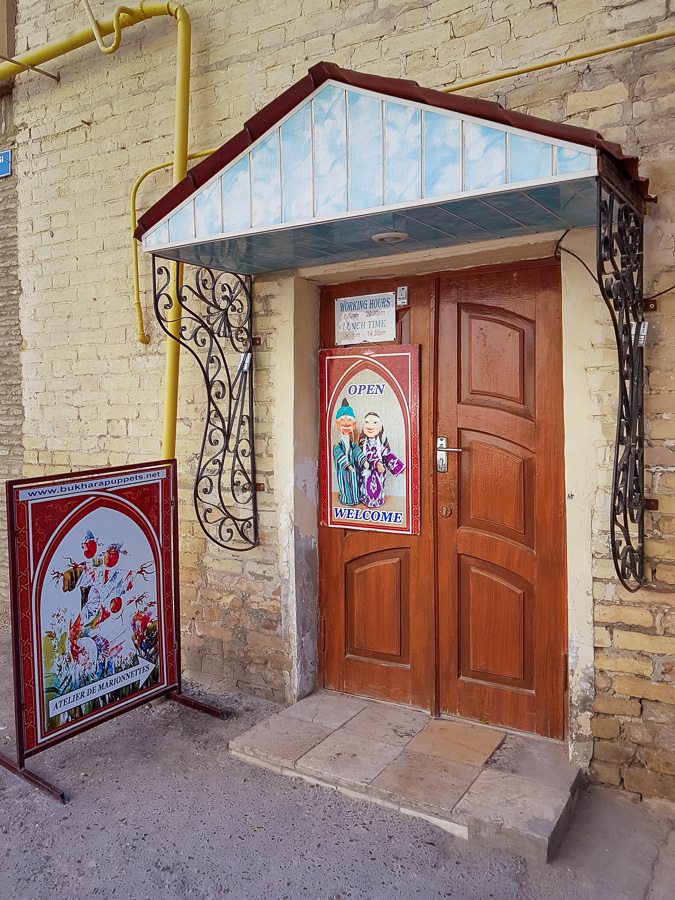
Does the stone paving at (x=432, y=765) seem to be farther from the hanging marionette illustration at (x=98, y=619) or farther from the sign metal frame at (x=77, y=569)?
the hanging marionette illustration at (x=98, y=619)

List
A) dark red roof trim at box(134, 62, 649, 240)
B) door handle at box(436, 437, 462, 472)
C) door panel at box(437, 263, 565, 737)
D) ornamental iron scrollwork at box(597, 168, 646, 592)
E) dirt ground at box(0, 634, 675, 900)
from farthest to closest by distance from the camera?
door handle at box(436, 437, 462, 472) → door panel at box(437, 263, 565, 737) → ornamental iron scrollwork at box(597, 168, 646, 592) → dirt ground at box(0, 634, 675, 900) → dark red roof trim at box(134, 62, 649, 240)

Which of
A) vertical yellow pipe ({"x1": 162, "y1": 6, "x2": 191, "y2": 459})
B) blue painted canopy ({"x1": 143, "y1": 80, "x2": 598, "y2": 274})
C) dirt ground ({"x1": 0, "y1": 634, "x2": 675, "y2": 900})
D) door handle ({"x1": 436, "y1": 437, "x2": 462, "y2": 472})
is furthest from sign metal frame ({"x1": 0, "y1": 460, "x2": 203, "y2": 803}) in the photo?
door handle ({"x1": 436, "y1": 437, "x2": 462, "y2": 472})

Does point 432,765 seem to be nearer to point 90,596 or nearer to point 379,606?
point 379,606

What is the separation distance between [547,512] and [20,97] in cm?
455

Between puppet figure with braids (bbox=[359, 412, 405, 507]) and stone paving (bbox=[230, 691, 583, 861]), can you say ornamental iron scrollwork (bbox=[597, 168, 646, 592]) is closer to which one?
stone paving (bbox=[230, 691, 583, 861])

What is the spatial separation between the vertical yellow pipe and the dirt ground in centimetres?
180

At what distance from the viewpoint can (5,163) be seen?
17.0 ft

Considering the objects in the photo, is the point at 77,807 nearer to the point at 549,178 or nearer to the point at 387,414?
the point at 387,414

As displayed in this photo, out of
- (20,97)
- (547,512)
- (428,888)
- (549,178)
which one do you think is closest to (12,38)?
(20,97)

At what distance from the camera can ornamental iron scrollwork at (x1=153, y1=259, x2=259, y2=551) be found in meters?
4.12

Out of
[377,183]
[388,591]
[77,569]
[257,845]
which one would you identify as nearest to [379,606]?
[388,591]

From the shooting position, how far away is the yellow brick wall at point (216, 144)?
3.04 m

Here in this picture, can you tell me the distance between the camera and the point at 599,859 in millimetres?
2791

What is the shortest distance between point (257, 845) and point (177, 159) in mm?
3550
